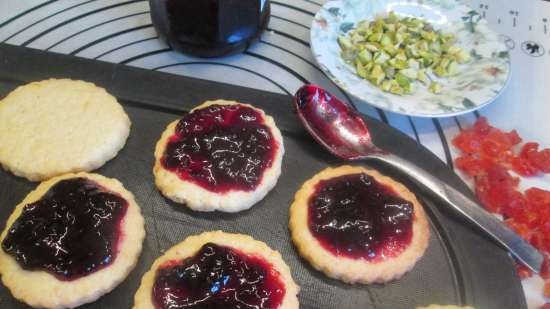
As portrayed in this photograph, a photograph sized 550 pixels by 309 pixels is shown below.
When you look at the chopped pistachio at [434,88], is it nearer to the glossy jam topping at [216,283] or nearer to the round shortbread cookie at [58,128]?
the glossy jam topping at [216,283]

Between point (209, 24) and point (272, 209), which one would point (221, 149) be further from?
point (209, 24)

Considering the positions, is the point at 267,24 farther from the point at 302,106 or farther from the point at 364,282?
the point at 364,282

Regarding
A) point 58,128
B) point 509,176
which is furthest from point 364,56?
point 58,128

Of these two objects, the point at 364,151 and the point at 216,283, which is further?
the point at 364,151

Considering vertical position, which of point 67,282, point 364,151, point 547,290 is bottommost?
point 547,290

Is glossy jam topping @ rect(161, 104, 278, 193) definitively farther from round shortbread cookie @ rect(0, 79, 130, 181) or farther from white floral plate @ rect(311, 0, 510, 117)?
white floral plate @ rect(311, 0, 510, 117)

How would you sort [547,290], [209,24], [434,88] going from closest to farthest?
[547,290], [209,24], [434,88]

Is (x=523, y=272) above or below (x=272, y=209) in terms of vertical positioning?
below
